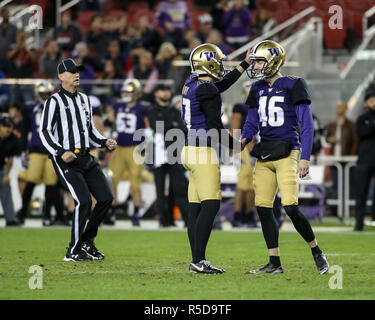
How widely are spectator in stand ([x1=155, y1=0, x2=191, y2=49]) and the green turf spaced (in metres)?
7.74

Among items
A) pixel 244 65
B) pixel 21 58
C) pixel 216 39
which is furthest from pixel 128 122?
pixel 244 65

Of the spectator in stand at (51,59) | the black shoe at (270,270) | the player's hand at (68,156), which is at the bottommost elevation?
the black shoe at (270,270)

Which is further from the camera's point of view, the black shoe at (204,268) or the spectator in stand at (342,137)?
the spectator in stand at (342,137)

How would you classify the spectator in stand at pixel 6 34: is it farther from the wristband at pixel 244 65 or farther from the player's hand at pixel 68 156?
the wristband at pixel 244 65

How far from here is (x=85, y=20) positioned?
822 inches

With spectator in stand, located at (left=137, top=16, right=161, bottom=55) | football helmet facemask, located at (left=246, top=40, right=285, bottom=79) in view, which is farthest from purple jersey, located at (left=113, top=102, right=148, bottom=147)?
football helmet facemask, located at (left=246, top=40, right=285, bottom=79)

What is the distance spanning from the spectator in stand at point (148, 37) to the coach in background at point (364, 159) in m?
6.87

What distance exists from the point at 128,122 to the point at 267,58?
619 cm

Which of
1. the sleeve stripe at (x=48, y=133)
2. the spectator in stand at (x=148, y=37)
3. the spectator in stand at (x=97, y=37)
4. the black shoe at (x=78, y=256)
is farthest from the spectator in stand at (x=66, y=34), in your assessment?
the black shoe at (x=78, y=256)

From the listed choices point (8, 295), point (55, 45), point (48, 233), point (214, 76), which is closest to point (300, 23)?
point (55, 45)

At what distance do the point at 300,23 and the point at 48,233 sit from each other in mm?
7967

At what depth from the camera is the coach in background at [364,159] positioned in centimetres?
1203

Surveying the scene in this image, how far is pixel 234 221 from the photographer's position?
512 inches
